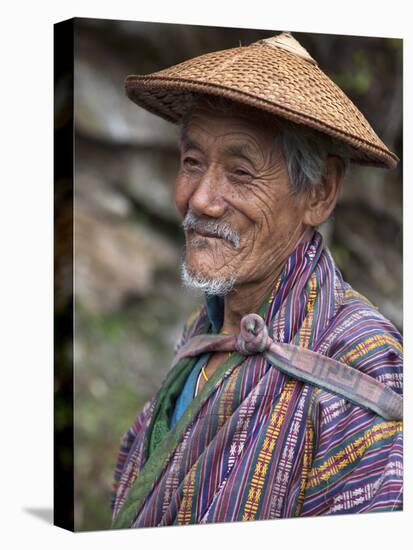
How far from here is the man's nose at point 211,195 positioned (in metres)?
4.87

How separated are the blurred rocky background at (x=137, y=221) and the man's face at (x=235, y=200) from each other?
495 mm

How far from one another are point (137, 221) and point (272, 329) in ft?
7.37

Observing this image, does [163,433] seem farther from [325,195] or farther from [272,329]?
[325,195]

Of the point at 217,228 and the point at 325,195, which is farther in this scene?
the point at 325,195

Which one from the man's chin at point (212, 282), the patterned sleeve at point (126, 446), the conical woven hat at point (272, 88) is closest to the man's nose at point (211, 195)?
the man's chin at point (212, 282)

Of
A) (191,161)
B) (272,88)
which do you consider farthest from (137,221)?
(272,88)

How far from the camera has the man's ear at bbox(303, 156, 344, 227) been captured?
4992mm

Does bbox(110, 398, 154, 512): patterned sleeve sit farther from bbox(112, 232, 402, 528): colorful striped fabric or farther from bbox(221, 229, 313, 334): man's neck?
bbox(221, 229, 313, 334): man's neck

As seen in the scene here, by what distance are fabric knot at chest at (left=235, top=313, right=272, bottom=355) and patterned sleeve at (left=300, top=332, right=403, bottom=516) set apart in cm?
33

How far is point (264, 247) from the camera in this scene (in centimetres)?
495

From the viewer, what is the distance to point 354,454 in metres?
4.77

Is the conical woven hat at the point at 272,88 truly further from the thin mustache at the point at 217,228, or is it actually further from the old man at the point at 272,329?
the thin mustache at the point at 217,228

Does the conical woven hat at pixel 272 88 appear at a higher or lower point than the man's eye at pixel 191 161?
higher

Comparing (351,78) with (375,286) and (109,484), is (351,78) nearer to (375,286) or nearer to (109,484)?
(375,286)
